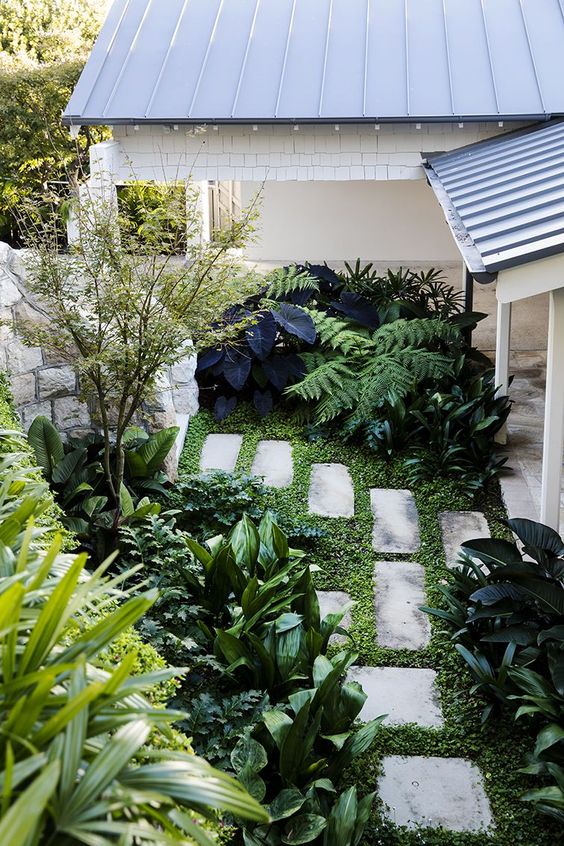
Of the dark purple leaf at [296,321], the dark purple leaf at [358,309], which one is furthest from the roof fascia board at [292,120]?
the dark purple leaf at [296,321]

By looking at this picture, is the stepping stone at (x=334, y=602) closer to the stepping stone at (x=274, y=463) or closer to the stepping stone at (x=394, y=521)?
the stepping stone at (x=394, y=521)

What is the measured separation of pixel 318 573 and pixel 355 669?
949mm

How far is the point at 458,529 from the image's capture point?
6.46 m

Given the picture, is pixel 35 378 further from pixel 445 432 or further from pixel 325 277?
pixel 325 277

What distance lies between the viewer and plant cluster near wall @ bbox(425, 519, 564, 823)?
13.6 feet

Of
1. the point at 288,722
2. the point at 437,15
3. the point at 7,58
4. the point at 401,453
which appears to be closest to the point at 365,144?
the point at 437,15

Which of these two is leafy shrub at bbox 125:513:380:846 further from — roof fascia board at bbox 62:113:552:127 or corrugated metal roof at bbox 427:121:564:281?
roof fascia board at bbox 62:113:552:127

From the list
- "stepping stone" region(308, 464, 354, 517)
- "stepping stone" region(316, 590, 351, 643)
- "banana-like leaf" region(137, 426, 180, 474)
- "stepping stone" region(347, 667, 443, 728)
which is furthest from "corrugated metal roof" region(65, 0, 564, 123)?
"stepping stone" region(347, 667, 443, 728)

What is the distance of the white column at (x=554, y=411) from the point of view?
16.5 feet

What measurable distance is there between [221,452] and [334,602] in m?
2.22

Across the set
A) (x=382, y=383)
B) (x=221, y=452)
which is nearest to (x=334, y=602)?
(x=221, y=452)

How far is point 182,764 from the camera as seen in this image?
6.24 feet

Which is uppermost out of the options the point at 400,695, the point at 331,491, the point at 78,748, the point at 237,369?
the point at 237,369

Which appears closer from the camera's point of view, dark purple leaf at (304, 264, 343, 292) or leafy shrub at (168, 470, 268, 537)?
leafy shrub at (168, 470, 268, 537)
